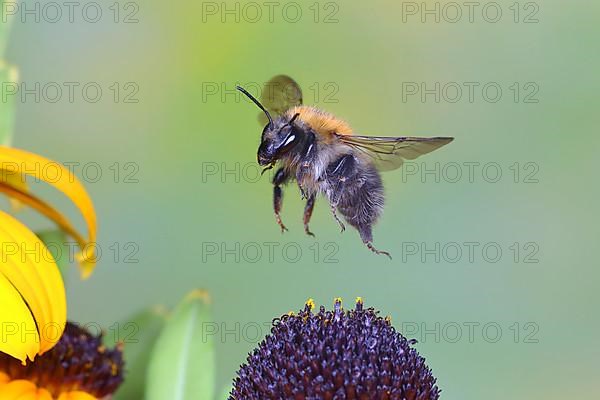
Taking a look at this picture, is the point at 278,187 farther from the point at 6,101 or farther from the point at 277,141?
the point at 6,101

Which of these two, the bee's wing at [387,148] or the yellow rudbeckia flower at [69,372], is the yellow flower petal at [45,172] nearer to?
the yellow rudbeckia flower at [69,372]

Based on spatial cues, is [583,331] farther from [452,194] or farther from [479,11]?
[479,11]

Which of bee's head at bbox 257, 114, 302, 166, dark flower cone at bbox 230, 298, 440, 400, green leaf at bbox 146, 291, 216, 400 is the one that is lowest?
dark flower cone at bbox 230, 298, 440, 400

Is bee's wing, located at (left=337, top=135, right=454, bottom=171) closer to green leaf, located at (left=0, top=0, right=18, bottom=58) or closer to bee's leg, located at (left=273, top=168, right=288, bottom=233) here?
bee's leg, located at (left=273, top=168, right=288, bottom=233)

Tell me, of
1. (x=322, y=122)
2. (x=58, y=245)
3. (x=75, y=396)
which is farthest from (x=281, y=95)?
(x=75, y=396)

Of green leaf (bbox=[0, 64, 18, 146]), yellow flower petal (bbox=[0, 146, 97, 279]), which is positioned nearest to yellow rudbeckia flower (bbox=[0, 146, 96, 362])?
yellow flower petal (bbox=[0, 146, 97, 279])

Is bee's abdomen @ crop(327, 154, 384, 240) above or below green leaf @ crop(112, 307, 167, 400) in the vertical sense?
above

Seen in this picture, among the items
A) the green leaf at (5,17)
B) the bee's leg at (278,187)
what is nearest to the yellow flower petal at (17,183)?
the green leaf at (5,17)
